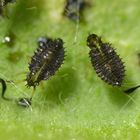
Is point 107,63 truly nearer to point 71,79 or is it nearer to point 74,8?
point 71,79

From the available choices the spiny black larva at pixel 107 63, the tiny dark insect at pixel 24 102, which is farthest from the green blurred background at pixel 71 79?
the spiny black larva at pixel 107 63

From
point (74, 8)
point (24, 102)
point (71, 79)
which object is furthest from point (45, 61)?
point (74, 8)

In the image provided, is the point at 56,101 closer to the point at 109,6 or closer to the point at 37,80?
the point at 37,80

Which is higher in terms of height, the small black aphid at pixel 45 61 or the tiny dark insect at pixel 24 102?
the small black aphid at pixel 45 61

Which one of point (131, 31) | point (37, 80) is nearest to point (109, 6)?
point (131, 31)

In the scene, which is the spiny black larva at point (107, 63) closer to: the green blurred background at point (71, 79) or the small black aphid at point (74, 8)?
the green blurred background at point (71, 79)

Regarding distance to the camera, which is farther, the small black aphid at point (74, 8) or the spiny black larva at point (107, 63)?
the small black aphid at point (74, 8)
